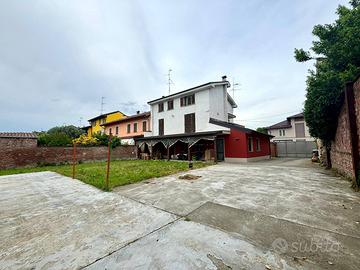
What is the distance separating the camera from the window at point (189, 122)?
16594 millimetres

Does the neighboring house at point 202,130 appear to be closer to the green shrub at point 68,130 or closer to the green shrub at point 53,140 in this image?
the green shrub at point 53,140

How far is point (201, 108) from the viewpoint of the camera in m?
16.1

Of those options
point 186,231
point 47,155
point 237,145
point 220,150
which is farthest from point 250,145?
point 47,155

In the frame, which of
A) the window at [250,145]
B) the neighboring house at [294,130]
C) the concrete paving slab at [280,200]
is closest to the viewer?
the concrete paving slab at [280,200]

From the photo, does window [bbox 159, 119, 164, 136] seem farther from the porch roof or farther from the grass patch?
the grass patch

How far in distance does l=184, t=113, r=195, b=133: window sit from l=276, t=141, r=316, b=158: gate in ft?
39.0

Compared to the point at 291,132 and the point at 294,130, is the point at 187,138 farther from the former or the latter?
the point at 291,132

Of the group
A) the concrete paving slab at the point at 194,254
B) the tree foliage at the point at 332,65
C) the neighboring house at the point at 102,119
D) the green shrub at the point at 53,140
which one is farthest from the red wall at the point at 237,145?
the neighboring house at the point at 102,119

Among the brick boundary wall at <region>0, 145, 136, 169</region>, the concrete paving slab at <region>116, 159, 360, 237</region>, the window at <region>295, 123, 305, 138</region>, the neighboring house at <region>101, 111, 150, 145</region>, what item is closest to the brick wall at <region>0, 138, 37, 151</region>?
the brick boundary wall at <region>0, 145, 136, 169</region>

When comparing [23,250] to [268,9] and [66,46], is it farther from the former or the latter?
[268,9]

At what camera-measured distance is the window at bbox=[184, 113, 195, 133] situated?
1659 cm

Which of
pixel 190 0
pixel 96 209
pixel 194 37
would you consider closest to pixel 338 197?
pixel 96 209

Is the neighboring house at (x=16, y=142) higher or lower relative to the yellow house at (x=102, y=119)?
lower

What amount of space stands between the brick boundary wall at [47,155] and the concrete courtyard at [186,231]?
36.9ft
